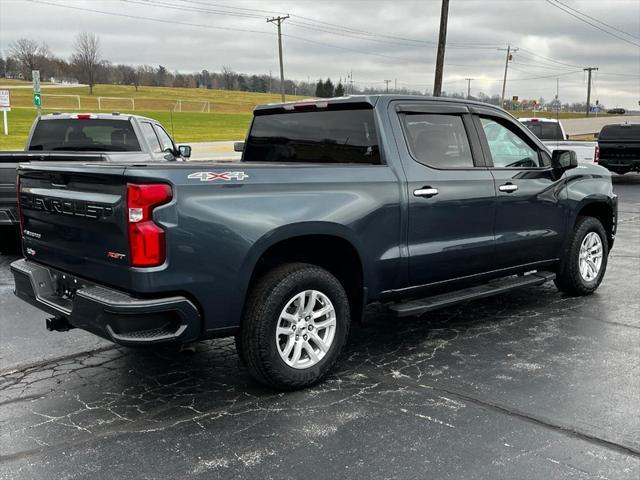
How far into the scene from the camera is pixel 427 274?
15.9 feet

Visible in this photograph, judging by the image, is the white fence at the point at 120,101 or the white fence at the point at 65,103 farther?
the white fence at the point at 120,101

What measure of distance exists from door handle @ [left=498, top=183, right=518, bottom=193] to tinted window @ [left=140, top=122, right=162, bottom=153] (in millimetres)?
5901

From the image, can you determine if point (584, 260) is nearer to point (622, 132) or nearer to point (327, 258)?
point (327, 258)

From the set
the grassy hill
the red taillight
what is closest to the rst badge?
the red taillight

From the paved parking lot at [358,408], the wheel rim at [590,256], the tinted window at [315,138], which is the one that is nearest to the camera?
the paved parking lot at [358,408]

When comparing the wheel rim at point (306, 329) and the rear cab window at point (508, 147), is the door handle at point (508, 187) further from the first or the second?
the wheel rim at point (306, 329)

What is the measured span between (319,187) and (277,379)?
1236 mm

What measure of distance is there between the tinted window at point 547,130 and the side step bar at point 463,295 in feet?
45.3

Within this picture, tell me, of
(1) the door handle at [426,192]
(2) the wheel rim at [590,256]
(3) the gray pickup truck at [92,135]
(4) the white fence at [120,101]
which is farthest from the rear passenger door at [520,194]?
(4) the white fence at [120,101]

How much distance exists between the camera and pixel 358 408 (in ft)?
12.8

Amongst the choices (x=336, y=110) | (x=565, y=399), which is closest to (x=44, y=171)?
(x=336, y=110)

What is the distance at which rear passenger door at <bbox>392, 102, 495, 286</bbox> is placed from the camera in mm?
4738

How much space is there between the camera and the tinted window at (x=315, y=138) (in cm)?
479

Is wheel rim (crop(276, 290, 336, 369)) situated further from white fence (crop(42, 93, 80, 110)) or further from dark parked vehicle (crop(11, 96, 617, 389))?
white fence (crop(42, 93, 80, 110))
